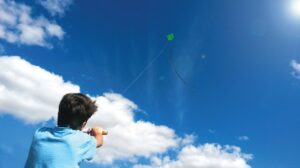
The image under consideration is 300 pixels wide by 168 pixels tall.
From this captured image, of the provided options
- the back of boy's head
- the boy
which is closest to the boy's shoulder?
the boy

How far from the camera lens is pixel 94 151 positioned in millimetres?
5832

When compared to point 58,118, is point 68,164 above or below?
below

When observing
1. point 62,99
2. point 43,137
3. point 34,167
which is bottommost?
point 34,167

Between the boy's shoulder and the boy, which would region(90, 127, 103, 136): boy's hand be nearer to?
the boy

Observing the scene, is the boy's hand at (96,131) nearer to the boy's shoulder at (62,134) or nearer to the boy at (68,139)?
the boy at (68,139)

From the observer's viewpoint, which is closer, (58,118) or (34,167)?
(34,167)

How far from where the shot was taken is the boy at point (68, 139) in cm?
549

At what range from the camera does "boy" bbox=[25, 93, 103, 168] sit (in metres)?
5.49

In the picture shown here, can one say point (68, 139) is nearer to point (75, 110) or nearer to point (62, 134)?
point (62, 134)

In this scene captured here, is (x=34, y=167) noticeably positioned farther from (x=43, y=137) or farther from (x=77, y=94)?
(x=77, y=94)

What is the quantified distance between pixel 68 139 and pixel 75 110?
1.30 feet

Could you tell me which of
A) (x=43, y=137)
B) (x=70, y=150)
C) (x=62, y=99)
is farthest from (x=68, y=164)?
(x=62, y=99)

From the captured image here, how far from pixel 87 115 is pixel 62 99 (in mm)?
405

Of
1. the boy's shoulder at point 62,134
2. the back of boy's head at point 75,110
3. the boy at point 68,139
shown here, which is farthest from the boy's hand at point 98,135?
the back of boy's head at point 75,110
